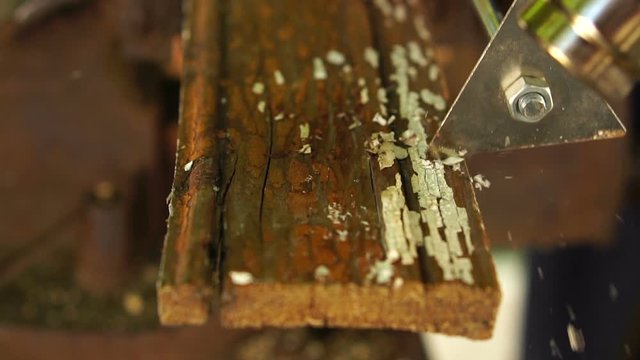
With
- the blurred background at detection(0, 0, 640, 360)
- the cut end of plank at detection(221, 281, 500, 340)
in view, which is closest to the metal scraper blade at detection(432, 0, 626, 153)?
the cut end of plank at detection(221, 281, 500, 340)

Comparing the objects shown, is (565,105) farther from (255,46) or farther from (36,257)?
(36,257)

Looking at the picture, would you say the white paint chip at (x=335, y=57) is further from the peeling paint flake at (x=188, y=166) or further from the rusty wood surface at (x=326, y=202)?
the peeling paint flake at (x=188, y=166)

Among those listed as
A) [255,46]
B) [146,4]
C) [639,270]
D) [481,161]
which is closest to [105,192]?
[146,4]

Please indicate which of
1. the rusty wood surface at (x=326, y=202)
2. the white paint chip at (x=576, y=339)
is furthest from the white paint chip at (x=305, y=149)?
the white paint chip at (x=576, y=339)

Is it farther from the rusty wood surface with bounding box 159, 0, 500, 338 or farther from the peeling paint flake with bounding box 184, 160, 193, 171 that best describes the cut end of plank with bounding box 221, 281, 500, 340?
the peeling paint flake with bounding box 184, 160, 193, 171

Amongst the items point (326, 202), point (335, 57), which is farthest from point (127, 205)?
point (326, 202)

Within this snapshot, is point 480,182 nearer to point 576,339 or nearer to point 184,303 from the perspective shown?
point 184,303
